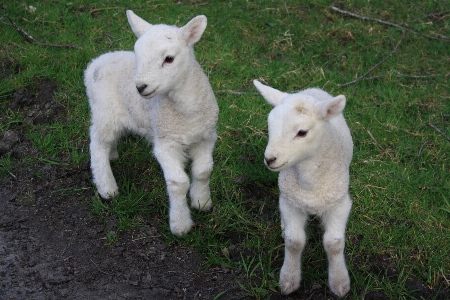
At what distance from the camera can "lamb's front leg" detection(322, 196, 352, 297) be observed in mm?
4027

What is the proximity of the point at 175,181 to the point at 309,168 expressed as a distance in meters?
1.15

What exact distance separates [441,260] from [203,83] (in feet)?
7.42

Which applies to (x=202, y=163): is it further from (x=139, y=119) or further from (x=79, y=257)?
(x=79, y=257)

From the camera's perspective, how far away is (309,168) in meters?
3.88

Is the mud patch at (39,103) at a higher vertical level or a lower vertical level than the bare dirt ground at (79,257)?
lower

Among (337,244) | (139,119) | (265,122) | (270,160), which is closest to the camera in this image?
(270,160)

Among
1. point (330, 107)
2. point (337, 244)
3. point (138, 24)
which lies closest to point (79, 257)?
point (138, 24)

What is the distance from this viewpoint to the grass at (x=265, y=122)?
4.62m

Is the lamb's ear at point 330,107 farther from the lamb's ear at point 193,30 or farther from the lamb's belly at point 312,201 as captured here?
the lamb's ear at point 193,30

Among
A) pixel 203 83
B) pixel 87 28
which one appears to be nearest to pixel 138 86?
pixel 203 83

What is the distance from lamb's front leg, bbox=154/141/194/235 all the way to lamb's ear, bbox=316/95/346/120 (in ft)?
4.36

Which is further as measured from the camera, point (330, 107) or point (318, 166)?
point (318, 166)

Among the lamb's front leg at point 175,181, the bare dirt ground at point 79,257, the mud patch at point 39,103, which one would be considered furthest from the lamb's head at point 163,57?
the mud patch at point 39,103

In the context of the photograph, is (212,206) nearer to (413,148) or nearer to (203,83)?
(203,83)
